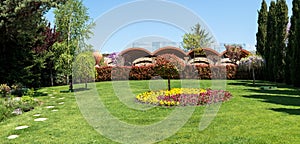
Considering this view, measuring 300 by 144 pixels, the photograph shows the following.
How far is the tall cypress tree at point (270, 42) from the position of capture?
53.6 ft

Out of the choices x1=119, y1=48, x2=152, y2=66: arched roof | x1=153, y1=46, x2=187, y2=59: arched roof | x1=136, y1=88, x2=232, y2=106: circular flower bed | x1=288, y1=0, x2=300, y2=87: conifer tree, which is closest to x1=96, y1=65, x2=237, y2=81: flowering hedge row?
x1=288, y1=0, x2=300, y2=87: conifer tree

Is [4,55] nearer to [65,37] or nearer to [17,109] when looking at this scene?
[65,37]

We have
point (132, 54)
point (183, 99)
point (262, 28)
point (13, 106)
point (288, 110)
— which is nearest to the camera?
point (288, 110)

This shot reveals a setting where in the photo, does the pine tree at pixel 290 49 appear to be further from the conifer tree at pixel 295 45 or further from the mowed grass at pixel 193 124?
the mowed grass at pixel 193 124

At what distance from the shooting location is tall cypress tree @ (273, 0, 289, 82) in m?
15.1

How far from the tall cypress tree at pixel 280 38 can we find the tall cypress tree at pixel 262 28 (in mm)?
3443

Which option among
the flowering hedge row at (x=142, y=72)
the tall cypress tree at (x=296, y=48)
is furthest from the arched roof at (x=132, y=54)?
the tall cypress tree at (x=296, y=48)

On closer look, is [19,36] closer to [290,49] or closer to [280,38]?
[290,49]

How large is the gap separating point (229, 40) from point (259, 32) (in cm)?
806

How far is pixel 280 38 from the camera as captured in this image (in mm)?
15273

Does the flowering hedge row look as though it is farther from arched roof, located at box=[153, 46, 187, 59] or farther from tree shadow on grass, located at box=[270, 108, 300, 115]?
tree shadow on grass, located at box=[270, 108, 300, 115]

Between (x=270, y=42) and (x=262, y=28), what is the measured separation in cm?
236

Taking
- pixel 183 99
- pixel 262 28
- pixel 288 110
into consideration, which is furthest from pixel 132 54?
pixel 288 110

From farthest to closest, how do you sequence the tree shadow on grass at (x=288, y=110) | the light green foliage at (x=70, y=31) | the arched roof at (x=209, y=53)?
the arched roof at (x=209, y=53), the light green foliage at (x=70, y=31), the tree shadow on grass at (x=288, y=110)
